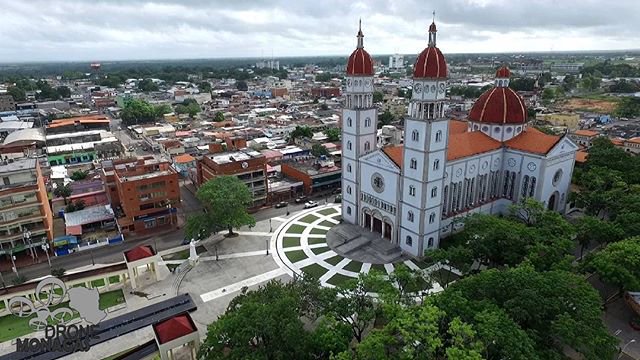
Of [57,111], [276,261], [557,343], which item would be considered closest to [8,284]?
[276,261]

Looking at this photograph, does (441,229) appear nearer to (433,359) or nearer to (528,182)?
(528,182)

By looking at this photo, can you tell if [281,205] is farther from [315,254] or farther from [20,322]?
[20,322]

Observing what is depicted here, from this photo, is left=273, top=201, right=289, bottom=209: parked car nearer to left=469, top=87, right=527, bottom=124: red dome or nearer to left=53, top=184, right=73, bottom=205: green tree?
left=469, top=87, right=527, bottom=124: red dome

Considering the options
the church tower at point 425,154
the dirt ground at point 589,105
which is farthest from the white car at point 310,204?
the dirt ground at point 589,105

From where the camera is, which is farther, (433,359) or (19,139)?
(19,139)

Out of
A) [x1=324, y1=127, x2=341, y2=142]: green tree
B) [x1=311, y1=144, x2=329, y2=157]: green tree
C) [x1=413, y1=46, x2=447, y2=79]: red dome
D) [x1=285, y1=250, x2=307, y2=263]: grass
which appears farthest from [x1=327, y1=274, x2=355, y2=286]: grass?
[x1=324, y1=127, x2=341, y2=142]: green tree

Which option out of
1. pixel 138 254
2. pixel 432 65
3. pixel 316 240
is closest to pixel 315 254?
pixel 316 240
